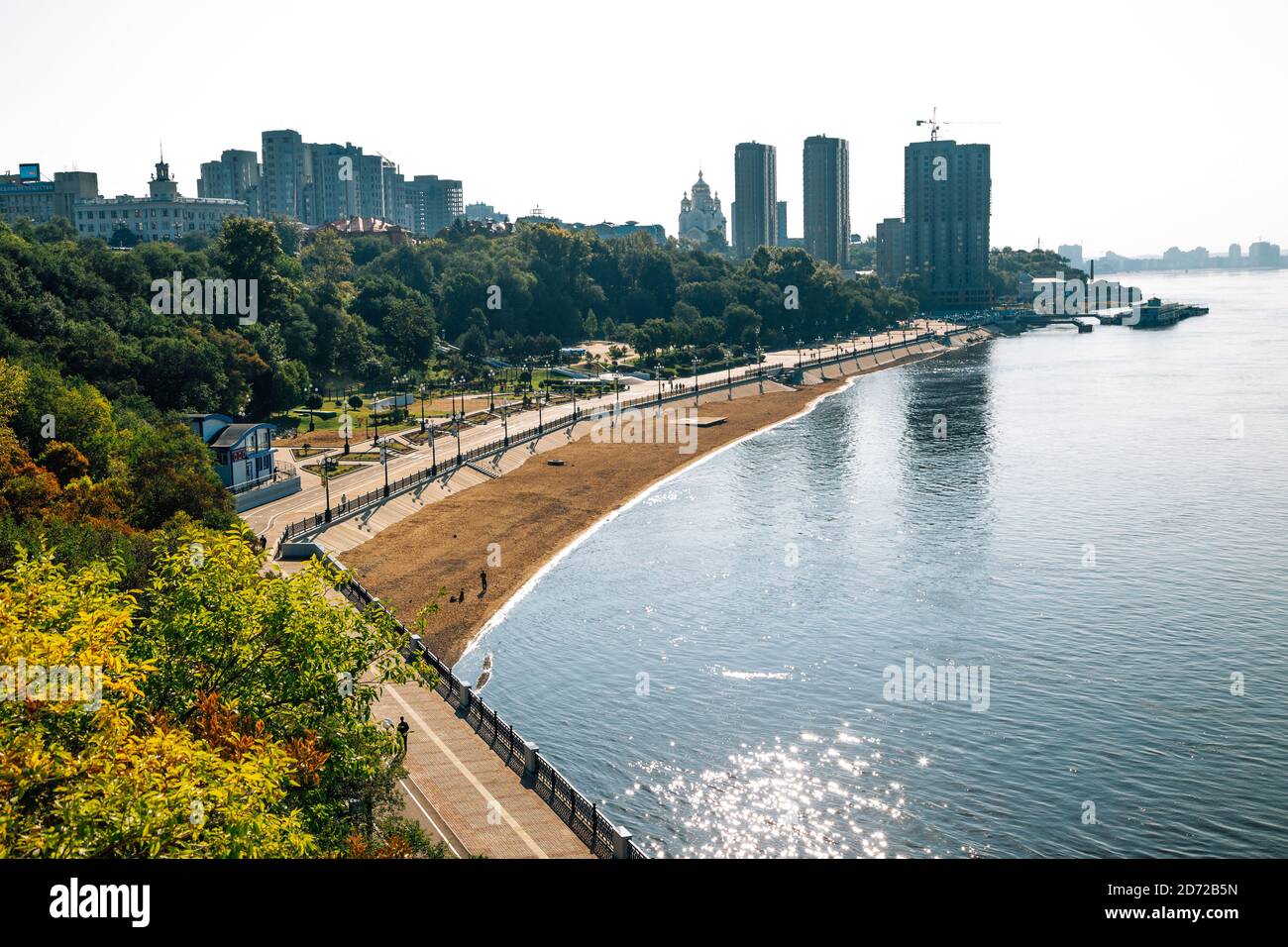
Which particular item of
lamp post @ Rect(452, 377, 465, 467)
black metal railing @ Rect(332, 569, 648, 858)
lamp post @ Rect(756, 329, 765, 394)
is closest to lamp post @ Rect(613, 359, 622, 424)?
lamp post @ Rect(452, 377, 465, 467)

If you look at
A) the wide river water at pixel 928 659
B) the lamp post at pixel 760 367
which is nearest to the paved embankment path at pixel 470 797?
the wide river water at pixel 928 659

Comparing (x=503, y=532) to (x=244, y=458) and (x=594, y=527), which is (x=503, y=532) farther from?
(x=244, y=458)

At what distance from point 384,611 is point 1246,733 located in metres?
33.1

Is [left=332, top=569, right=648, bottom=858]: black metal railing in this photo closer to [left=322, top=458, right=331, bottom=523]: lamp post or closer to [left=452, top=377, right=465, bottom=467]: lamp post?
→ [left=322, top=458, right=331, bottom=523]: lamp post

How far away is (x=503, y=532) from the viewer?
77.9 m

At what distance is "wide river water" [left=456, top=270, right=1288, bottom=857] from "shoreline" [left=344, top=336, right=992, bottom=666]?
2036mm

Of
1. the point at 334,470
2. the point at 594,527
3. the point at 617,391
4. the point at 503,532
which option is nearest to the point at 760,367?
the point at 617,391

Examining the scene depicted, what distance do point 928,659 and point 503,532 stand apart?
33859 millimetres

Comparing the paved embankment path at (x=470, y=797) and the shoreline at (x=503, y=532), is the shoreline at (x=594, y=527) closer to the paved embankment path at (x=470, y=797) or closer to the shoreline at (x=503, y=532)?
the shoreline at (x=503, y=532)

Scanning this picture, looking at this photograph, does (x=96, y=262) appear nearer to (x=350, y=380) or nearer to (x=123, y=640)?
(x=350, y=380)

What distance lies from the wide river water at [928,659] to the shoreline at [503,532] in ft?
6.68

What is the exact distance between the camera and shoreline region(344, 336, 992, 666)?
205 feet

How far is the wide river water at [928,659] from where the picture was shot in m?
39.4
